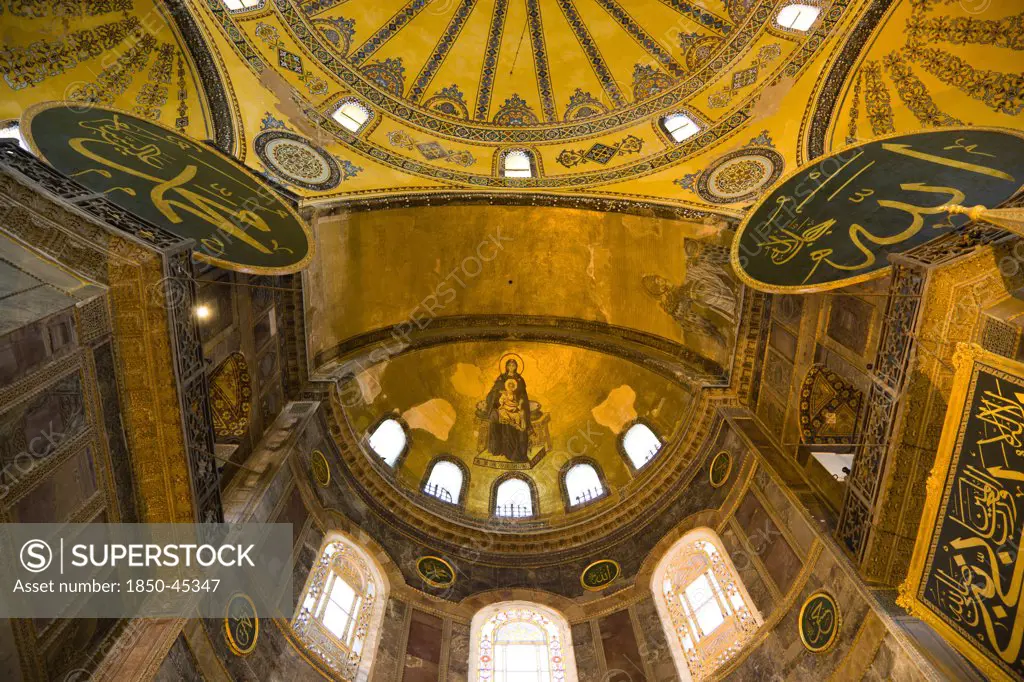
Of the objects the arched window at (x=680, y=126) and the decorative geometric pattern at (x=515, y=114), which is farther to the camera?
the decorative geometric pattern at (x=515, y=114)

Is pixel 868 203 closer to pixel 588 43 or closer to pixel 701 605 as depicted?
pixel 701 605

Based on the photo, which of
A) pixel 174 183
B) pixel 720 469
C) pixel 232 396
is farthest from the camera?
pixel 720 469

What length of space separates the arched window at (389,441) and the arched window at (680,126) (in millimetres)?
8236

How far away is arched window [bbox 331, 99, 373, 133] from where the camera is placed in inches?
486

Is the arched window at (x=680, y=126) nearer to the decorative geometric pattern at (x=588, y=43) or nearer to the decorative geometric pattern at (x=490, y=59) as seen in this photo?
the decorative geometric pattern at (x=588, y=43)

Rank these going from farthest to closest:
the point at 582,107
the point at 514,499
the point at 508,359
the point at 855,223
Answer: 1. the point at 508,359
2. the point at 582,107
3. the point at 514,499
4. the point at 855,223

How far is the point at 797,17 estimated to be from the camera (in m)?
11.1

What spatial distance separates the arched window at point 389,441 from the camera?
12.1 m

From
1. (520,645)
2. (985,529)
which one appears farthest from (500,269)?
(985,529)

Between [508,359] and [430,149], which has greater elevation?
[430,149]

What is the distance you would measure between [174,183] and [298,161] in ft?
A: 14.4

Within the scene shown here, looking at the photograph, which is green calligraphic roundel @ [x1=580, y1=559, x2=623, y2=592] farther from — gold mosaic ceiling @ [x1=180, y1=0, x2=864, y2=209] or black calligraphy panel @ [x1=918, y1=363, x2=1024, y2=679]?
gold mosaic ceiling @ [x1=180, y1=0, x2=864, y2=209]

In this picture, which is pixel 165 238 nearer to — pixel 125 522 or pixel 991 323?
pixel 125 522

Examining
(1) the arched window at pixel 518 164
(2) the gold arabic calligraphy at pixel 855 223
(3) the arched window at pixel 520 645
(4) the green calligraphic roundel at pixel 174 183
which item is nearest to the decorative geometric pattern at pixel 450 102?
(1) the arched window at pixel 518 164
